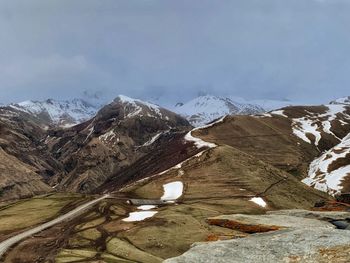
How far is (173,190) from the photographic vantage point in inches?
5002

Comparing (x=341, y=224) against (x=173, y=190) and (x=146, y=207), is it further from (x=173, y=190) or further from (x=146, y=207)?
(x=173, y=190)

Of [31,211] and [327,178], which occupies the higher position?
[327,178]

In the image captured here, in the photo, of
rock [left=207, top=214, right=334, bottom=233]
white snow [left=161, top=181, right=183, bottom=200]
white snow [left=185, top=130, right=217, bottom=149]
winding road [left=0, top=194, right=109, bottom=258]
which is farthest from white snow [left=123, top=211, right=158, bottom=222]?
white snow [left=185, top=130, right=217, bottom=149]

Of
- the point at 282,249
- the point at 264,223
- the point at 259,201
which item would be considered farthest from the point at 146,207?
the point at 282,249

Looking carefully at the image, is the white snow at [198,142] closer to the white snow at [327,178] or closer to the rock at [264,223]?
the white snow at [327,178]

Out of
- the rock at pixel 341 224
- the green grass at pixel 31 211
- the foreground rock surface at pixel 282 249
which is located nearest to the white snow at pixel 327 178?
the green grass at pixel 31 211

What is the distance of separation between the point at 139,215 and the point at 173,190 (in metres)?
37.3

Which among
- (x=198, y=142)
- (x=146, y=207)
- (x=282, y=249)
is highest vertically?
(x=198, y=142)

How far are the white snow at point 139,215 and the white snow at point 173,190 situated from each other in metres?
27.2

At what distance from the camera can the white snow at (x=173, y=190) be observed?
397ft

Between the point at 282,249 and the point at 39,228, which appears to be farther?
the point at 39,228

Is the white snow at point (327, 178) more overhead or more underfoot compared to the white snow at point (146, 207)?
more overhead

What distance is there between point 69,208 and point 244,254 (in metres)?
82.1

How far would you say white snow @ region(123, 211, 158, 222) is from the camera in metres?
86.4
